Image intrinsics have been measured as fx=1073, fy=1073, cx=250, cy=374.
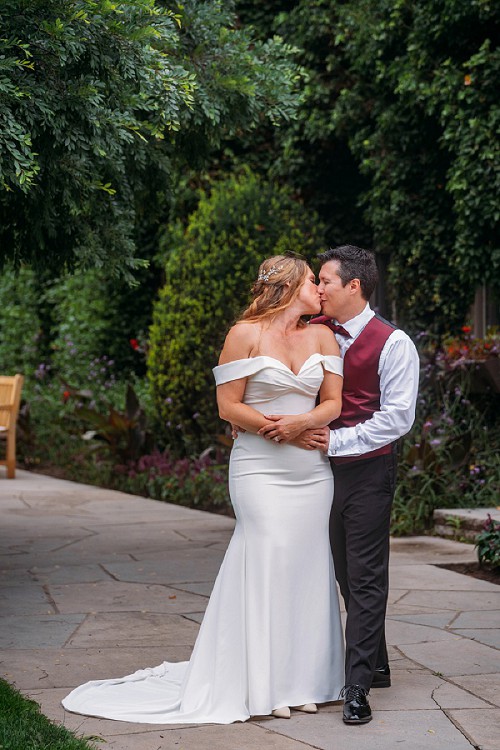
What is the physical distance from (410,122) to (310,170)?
6.49ft

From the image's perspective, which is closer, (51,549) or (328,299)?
(328,299)

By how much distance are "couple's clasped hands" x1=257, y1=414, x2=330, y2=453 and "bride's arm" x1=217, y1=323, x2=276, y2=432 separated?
3 centimetres

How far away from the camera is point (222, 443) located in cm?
1041

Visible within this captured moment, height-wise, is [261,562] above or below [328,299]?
below

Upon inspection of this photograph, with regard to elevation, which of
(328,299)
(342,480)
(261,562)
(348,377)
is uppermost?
(328,299)

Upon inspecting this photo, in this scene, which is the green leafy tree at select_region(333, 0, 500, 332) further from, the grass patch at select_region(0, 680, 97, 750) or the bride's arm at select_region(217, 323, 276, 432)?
the grass patch at select_region(0, 680, 97, 750)

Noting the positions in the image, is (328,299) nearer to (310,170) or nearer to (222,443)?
(222,443)

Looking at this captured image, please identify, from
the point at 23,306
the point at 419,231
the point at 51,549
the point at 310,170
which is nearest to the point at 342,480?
the point at 51,549

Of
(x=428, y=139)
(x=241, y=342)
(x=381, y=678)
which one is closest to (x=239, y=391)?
(x=241, y=342)

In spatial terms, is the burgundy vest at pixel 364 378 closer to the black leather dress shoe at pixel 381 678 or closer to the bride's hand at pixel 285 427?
the bride's hand at pixel 285 427

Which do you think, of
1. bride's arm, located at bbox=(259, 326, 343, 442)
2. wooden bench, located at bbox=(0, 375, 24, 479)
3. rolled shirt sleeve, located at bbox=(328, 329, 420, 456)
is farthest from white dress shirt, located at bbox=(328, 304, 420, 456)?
wooden bench, located at bbox=(0, 375, 24, 479)

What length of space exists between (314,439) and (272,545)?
1.43 feet

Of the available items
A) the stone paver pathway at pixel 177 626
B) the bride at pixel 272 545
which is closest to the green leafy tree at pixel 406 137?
the stone paver pathway at pixel 177 626

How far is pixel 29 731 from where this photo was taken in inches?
146
